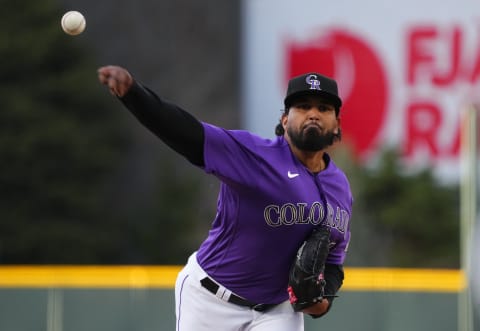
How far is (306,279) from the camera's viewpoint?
426 centimetres

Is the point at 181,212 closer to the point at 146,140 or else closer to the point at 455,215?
the point at 146,140

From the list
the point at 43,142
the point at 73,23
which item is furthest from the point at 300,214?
the point at 43,142

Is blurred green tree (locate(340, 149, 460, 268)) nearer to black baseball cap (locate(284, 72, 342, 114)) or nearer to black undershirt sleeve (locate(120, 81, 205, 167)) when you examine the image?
black baseball cap (locate(284, 72, 342, 114))

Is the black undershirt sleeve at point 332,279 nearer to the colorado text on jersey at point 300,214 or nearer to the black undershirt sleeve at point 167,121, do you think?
the colorado text on jersey at point 300,214

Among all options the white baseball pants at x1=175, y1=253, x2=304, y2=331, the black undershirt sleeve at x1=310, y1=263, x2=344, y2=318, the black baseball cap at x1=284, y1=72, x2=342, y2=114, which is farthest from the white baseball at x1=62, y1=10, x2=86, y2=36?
the black undershirt sleeve at x1=310, y1=263, x2=344, y2=318

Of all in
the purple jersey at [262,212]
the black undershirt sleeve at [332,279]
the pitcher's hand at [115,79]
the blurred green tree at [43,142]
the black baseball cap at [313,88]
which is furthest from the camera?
the blurred green tree at [43,142]

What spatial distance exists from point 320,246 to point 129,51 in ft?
85.2

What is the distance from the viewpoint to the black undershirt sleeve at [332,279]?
180 inches

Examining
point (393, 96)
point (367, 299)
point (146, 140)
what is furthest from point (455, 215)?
point (367, 299)

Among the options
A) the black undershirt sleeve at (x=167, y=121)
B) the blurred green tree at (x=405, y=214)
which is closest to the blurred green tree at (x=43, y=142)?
the blurred green tree at (x=405, y=214)

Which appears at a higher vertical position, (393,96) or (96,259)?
(393,96)

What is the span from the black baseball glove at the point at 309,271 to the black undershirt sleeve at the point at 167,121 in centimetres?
53

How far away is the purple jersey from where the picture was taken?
4.23m

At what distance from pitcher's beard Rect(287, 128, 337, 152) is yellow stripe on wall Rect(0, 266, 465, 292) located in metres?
3.65
